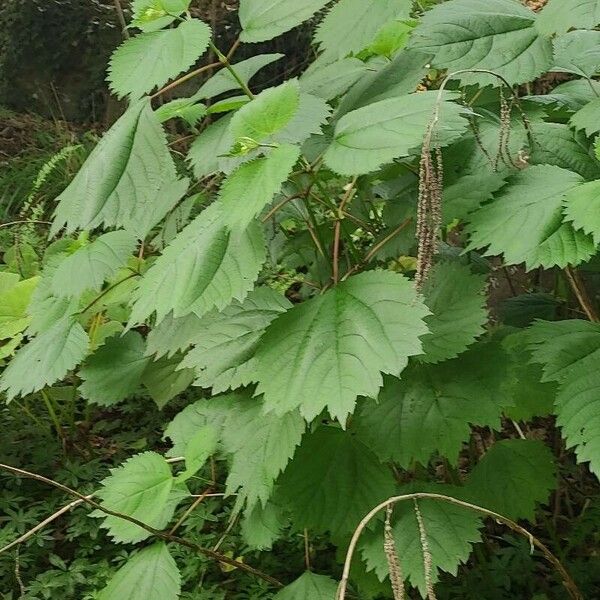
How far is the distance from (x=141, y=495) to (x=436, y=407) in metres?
0.48

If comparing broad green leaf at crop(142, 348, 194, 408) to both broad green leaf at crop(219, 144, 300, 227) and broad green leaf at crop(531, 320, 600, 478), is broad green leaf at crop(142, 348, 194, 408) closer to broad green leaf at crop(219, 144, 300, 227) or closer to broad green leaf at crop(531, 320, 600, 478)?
broad green leaf at crop(219, 144, 300, 227)

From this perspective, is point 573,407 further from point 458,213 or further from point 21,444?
point 21,444

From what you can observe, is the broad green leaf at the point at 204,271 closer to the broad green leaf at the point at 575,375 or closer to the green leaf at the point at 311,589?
the broad green leaf at the point at 575,375

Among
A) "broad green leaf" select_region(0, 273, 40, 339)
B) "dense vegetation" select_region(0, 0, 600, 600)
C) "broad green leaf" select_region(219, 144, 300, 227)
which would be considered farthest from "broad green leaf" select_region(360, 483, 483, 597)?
"broad green leaf" select_region(0, 273, 40, 339)

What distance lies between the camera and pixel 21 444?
6.12ft

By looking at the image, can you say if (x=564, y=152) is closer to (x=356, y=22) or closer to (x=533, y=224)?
(x=533, y=224)

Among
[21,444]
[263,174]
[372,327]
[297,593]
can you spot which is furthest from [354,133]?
[21,444]

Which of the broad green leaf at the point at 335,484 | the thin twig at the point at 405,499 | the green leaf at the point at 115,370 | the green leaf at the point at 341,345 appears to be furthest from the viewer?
the green leaf at the point at 115,370

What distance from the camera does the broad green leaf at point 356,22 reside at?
95 centimetres

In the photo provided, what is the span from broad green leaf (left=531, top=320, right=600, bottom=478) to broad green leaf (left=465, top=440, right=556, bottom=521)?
0.83 feet

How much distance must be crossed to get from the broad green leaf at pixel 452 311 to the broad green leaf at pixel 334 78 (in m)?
0.31

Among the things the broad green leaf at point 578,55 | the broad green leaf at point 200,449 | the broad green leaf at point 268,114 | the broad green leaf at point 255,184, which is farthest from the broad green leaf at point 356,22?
the broad green leaf at point 200,449

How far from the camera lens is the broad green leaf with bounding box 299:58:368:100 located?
3.44 feet

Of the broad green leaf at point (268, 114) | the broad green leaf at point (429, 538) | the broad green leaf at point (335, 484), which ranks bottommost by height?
the broad green leaf at point (429, 538)
